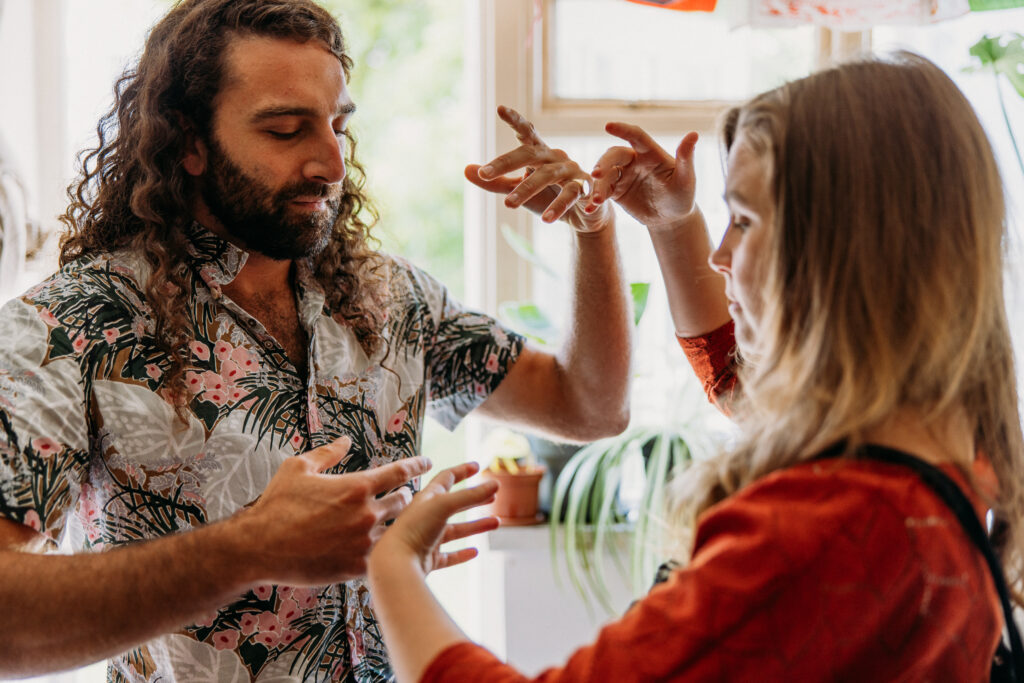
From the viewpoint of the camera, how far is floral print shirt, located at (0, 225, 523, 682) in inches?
44.2

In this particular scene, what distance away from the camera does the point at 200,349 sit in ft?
4.18

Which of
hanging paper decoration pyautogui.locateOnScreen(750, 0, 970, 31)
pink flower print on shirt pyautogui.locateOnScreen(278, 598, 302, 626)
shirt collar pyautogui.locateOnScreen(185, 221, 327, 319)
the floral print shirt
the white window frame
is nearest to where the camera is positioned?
the floral print shirt

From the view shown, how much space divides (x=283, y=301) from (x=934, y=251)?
3.23 feet

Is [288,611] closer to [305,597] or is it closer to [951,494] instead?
[305,597]

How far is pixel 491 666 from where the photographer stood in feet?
2.44

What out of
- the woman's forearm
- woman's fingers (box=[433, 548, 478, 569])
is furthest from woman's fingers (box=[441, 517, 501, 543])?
the woman's forearm

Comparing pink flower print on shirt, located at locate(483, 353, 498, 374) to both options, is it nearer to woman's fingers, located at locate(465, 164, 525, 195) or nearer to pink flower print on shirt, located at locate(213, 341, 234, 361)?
woman's fingers, located at locate(465, 164, 525, 195)

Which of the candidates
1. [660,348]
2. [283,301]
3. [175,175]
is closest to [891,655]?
[283,301]

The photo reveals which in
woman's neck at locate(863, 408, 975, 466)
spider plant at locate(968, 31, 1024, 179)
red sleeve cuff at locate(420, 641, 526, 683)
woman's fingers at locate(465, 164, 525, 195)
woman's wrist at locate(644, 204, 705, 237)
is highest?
spider plant at locate(968, 31, 1024, 179)

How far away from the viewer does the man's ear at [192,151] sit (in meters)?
1.42

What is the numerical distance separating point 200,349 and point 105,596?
0.37 metres

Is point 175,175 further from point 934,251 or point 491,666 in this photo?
point 934,251

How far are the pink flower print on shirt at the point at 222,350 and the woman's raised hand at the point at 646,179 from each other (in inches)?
22.6

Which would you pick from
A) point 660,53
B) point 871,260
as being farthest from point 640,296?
point 871,260
